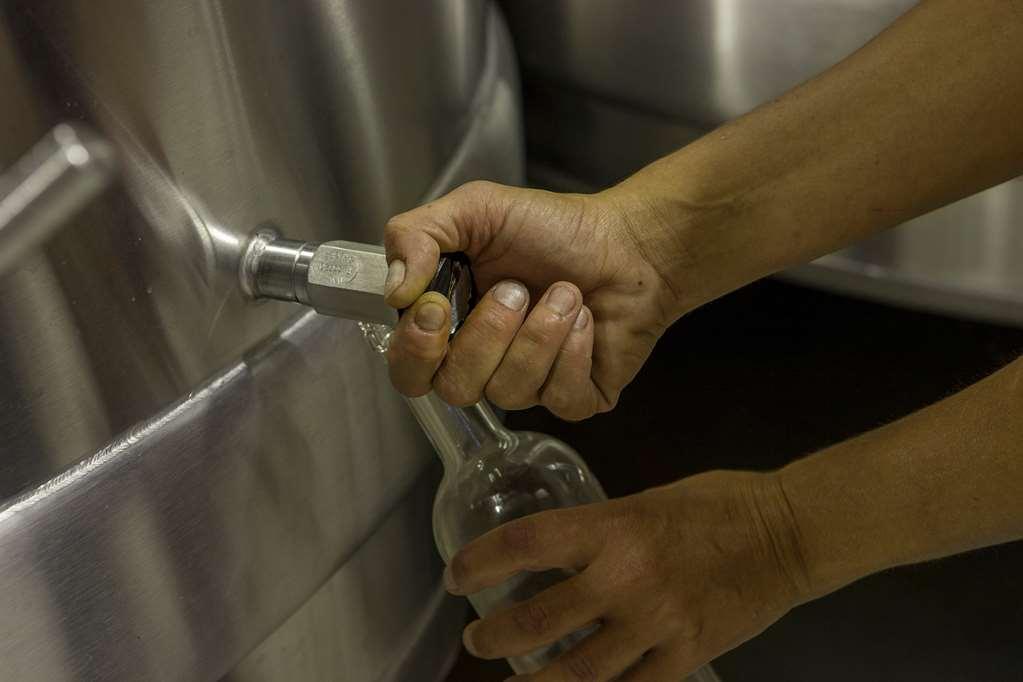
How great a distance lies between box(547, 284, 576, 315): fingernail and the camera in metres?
0.48

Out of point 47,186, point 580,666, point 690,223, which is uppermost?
point 47,186

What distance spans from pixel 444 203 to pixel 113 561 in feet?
0.58

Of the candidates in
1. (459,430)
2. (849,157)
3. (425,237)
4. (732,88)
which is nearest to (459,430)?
(459,430)

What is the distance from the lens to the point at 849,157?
541mm

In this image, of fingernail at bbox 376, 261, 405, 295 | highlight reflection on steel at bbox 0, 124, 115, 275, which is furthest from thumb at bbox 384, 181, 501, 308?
highlight reflection on steel at bbox 0, 124, 115, 275

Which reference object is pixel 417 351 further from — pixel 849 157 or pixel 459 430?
pixel 849 157

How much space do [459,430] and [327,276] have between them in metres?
0.11

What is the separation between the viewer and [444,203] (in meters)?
0.48

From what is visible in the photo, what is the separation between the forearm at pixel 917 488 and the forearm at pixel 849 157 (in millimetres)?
118

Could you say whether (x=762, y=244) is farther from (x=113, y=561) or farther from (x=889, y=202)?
(x=113, y=561)

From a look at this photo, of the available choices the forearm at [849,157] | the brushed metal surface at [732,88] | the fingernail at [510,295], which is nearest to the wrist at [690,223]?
the forearm at [849,157]

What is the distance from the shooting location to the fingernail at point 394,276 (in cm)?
41

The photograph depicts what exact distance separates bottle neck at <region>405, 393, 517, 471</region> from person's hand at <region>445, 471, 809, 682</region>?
42mm

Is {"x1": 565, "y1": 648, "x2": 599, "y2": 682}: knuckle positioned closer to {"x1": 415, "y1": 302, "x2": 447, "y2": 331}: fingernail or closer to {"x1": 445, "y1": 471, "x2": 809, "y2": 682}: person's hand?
{"x1": 445, "y1": 471, "x2": 809, "y2": 682}: person's hand
